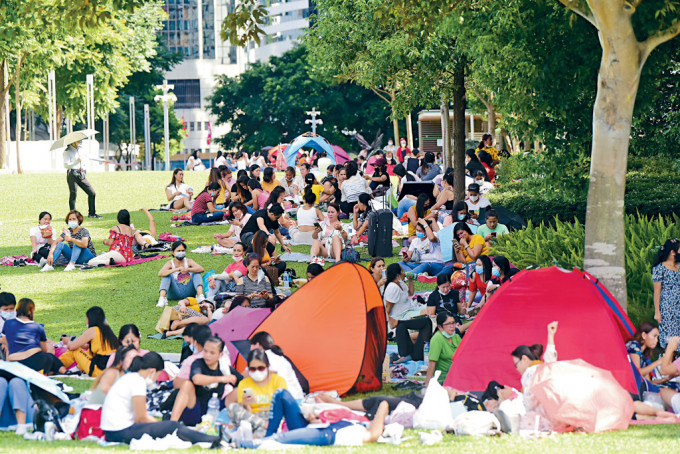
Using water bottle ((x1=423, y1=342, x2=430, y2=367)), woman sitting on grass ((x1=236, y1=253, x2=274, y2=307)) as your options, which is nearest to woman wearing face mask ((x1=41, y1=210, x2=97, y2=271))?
woman sitting on grass ((x1=236, y1=253, x2=274, y2=307))

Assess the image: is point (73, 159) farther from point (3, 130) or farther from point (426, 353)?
point (3, 130)

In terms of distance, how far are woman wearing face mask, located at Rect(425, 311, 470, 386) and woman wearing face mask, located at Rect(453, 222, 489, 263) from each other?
16.2 ft

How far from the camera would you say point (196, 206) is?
23.6 metres

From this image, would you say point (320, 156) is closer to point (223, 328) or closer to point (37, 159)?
point (223, 328)

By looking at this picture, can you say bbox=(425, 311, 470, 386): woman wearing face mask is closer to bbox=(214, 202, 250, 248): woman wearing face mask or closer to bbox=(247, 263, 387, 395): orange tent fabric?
bbox=(247, 263, 387, 395): orange tent fabric

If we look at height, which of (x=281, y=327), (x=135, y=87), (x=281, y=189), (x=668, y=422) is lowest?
(x=668, y=422)

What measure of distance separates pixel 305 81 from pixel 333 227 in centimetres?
5120

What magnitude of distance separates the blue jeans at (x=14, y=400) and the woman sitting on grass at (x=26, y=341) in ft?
5.38

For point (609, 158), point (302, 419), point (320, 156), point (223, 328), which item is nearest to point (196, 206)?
point (320, 156)

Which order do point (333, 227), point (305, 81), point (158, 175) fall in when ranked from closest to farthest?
point (333, 227) → point (158, 175) → point (305, 81)

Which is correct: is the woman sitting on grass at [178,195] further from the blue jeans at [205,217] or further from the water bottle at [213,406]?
the water bottle at [213,406]

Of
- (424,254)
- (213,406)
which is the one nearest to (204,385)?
(213,406)

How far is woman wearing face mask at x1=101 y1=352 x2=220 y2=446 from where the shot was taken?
867 cm

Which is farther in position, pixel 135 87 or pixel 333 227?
pixel 135 87
